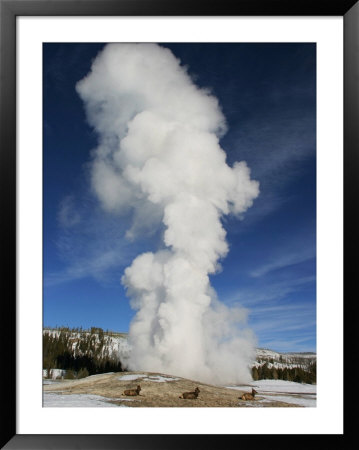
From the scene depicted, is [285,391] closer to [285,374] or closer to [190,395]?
[285,374]

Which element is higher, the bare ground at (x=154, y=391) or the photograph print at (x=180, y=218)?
the photograph print at (x=180, y=218)

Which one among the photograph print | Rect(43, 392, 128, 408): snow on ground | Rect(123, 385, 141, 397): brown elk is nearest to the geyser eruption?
the photograph print

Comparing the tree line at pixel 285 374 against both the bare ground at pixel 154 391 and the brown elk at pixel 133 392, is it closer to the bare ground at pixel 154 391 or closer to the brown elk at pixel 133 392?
the bare ground at pixel 154 391

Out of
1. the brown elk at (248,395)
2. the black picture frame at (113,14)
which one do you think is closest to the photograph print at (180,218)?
the brown elk at (248,395)

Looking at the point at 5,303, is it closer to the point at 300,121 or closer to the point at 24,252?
Answer: the point at 24,252

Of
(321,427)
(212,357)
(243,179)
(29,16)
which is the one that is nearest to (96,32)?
(29,16)

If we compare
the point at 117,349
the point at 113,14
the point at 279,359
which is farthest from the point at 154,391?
the point at 113,14

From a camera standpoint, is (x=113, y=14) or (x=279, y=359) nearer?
(x=113, y=14)
